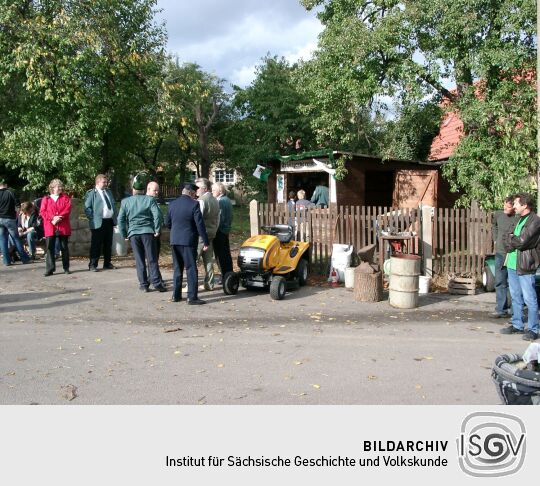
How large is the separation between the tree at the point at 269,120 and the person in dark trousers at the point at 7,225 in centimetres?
1853

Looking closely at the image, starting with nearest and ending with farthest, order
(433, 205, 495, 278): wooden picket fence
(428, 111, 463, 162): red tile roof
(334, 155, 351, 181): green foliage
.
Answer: (433, 205, 495, 278): wooden picket fence < (334, 155, 351, 181): green foliage < (428, 111, 463, 162): red tile roof

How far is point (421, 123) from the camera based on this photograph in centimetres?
1531

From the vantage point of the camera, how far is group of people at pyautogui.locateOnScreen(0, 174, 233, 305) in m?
9.00

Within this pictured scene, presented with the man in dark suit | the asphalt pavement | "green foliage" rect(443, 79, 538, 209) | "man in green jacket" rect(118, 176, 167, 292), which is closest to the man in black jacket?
the asphalt pavement

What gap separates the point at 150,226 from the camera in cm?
995

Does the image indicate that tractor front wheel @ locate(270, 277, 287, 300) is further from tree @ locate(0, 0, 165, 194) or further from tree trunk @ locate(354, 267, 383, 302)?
tree @ locate(0, 0, 165, 194)

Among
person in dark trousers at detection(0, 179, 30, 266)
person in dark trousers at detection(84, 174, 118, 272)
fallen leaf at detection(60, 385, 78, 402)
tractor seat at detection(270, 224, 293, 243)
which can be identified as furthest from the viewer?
person in dark trousers at detection(0, 179, 30, 266)

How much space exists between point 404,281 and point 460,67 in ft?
19.0

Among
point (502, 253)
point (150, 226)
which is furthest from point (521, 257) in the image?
point (150, 226)

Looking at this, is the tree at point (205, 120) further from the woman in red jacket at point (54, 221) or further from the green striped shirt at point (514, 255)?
the green striped shirt at point (514, 255)

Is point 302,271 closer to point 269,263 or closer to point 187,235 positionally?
point 269,263

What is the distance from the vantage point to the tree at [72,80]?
13547 millimetres

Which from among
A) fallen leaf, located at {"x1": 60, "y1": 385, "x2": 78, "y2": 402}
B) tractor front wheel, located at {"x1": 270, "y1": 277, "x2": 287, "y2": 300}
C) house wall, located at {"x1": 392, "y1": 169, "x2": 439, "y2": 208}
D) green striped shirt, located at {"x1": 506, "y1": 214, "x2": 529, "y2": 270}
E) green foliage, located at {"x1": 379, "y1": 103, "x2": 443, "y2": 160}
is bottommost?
fallen leaf, located at {"x1": 60, "y1": 385, "x2": 78, "y2": 402}

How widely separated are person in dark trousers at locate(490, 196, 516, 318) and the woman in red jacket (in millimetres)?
7994
